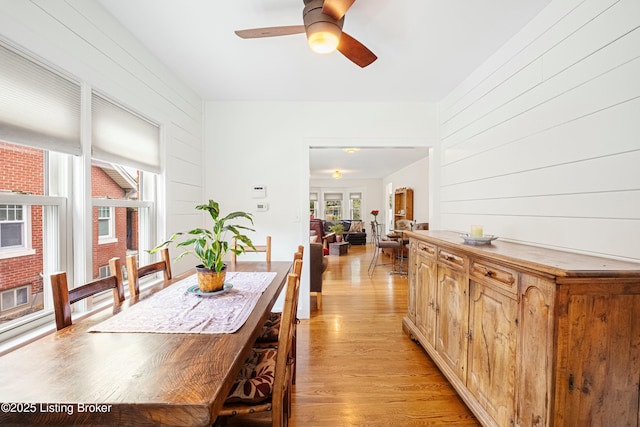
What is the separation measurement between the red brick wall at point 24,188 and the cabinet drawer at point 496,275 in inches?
94.6

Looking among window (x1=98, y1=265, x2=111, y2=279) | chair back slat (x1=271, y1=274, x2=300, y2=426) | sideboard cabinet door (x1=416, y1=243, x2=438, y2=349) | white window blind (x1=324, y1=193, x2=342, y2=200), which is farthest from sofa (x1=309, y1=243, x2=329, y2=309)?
white window blind (x1=324, y1=193, x2=342, y2=200)

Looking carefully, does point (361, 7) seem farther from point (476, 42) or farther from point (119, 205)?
point (119, 205)

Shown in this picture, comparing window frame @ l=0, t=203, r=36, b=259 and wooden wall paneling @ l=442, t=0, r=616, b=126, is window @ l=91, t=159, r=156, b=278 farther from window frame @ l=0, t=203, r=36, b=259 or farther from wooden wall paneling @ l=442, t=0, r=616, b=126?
wooden wall paneling @ l=442, t=0, r=616, b=126

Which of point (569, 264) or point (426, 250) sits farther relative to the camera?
point (426, 250)

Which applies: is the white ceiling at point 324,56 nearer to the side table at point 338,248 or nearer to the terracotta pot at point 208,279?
the terracotta pot at point 208,279

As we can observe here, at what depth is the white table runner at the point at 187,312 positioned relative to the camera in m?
1.12

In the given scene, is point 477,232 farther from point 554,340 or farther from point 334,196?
point 334,196

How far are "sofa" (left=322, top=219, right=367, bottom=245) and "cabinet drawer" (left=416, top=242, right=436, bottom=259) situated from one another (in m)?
6.62

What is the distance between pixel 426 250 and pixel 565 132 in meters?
1.18

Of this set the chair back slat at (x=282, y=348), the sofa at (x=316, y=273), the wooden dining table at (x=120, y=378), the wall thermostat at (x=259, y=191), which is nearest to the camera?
the wooden dining table at (x=120, y=378)

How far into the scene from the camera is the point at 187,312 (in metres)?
1.28

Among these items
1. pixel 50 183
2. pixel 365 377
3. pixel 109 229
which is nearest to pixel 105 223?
pixel 109 229

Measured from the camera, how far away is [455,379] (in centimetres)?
182

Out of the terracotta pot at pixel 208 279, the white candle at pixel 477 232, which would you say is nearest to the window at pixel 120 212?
the terracotta pot at pixel 208 279
